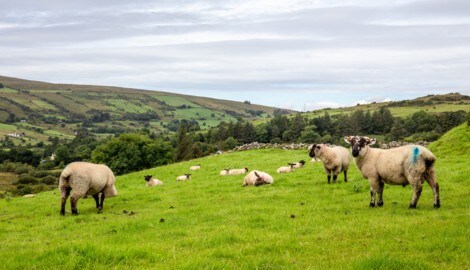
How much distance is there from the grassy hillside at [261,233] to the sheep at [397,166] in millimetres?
840

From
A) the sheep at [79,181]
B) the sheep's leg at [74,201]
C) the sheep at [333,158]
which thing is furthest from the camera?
the sheep at [333,158]

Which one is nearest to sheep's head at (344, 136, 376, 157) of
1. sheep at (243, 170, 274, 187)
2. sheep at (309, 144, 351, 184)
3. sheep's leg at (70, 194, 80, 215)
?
sheep at (309, 144, 351, 184)

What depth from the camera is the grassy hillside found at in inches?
357

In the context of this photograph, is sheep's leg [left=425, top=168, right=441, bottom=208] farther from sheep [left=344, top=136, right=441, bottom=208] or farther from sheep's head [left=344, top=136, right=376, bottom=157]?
sheep's head [left=344, top=136, right=376, bottom=157]

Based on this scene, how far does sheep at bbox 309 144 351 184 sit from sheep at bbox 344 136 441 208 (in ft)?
22.0

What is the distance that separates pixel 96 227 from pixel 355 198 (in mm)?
10693

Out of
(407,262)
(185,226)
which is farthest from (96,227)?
(407,262)

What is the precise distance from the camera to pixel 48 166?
129 m

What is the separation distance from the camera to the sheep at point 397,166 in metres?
14.4

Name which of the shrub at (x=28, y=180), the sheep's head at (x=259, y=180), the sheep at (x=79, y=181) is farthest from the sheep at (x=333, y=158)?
the shrub at (x=28, y=180)

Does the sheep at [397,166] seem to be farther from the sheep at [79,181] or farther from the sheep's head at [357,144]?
the sheep at [79,181]

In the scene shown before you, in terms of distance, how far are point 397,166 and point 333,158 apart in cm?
894

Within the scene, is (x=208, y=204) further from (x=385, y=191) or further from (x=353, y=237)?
(x=353, y=237)

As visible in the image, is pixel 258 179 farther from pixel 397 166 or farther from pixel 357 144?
pixel 397 166
